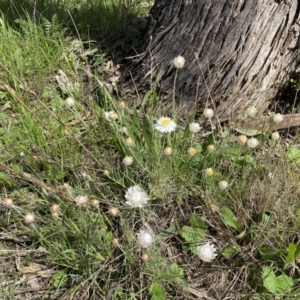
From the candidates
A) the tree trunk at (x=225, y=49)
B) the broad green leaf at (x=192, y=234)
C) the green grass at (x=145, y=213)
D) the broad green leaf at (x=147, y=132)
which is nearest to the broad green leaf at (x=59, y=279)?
the green grass at (x=145, y=213)

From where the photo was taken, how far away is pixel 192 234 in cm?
145

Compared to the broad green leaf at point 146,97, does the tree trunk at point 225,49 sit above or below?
above

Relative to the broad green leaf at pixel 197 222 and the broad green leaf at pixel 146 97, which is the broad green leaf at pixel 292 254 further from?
the broad green leaf at pixel 146 97

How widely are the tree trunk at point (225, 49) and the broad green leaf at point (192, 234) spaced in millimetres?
464

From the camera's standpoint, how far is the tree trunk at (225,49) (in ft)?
5.47

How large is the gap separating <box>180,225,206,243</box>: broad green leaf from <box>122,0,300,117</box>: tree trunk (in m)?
0.46

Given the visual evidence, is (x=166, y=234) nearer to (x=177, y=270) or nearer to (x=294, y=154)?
(x=177, y=270)

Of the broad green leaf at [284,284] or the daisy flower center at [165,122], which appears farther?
the daisy flower center at [165,122]

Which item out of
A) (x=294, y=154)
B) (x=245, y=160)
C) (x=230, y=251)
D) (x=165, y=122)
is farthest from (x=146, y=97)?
(x=230, y=251)

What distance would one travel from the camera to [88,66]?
209cm

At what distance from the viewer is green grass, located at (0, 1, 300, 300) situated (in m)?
1.38

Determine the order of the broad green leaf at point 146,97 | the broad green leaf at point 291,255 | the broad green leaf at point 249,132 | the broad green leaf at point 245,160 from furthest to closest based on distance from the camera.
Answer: the broad green leaf at point 146,97, the broad green leaf at point 249,132, the broad green leaf at point 245,160, the broad green leaf at point 291,255

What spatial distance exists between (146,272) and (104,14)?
148 centimetres

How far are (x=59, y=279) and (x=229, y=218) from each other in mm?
594
